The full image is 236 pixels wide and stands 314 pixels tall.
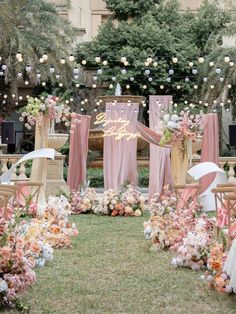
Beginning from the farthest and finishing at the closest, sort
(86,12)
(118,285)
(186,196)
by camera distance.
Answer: (86,12)
(186,196)
(118,285)

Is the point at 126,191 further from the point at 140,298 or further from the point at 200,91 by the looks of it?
the point at 200,91

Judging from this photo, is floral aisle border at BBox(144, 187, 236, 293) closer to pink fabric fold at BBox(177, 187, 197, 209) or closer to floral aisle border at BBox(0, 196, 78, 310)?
pink fabric fold at BBox(177, 187, 197, 209)

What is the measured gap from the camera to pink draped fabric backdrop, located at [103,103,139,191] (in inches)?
496

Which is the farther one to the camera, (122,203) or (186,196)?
(122,203)

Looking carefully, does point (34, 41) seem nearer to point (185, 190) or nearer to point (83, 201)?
point (83, 201)

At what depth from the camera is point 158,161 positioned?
12.5 meters

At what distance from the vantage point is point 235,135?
22.0 meters

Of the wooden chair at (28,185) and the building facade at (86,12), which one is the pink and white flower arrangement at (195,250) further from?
the building facade at (86,12)

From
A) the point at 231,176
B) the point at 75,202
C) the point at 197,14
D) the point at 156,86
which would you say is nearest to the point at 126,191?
the point at 75,202

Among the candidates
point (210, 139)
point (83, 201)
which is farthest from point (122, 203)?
point (210, 139)

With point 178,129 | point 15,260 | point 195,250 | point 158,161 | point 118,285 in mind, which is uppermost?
point 178,129

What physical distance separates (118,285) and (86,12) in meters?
24.5

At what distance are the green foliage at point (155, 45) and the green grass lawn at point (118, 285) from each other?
16.8m

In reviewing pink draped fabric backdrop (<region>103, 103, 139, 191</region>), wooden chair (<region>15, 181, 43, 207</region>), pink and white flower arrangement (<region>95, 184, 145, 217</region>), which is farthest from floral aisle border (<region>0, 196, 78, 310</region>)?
pink draped fabric backdrop (<region>103, 103, 139, 191</region>)
